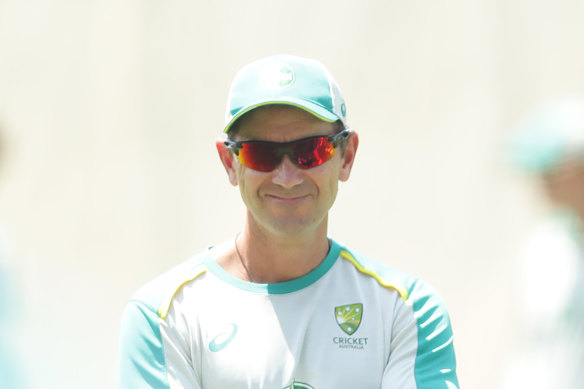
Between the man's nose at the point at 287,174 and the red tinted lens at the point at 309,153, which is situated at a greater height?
the red tinted lens at the point at 309,153

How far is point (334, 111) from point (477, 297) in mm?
4310

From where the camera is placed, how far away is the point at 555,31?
6.83 m

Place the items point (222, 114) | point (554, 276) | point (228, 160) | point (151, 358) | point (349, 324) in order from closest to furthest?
point (151, 358)
point (349, 324)
point (228, 160)
point (554, 276)
point (222, 114)

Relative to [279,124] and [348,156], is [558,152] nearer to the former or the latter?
[348,156]

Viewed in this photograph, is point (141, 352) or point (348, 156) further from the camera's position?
point (348, 156)

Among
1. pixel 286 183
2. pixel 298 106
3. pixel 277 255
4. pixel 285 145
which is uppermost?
pixel 298 106

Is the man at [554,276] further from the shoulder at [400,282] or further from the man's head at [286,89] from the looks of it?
the man's head at [286,89]

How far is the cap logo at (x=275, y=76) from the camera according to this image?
8.37 feet

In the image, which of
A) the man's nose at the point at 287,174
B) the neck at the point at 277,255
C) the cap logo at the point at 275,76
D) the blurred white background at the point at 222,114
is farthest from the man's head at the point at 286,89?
the blurred white background at the point at 222,114

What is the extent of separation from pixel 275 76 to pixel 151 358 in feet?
2.77

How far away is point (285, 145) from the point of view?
2494 millimetres

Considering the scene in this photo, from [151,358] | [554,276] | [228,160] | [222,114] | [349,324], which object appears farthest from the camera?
[222,114]

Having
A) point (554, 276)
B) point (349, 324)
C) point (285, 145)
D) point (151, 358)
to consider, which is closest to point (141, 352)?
point (151, 358)

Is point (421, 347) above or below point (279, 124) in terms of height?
below
